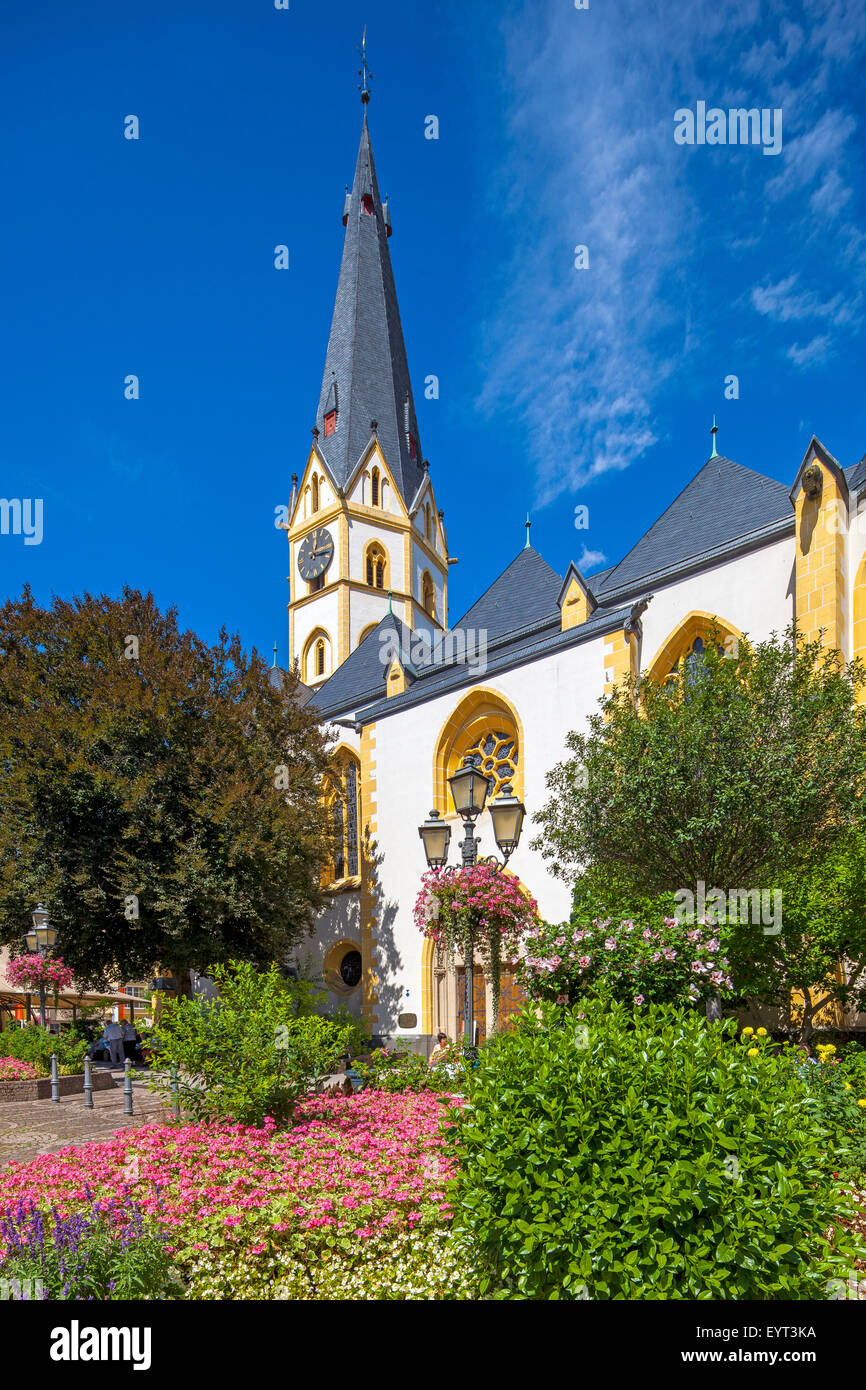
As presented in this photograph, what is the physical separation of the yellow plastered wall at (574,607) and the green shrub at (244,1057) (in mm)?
11920

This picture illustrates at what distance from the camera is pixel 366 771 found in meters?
21.4

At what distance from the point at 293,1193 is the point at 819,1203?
137 inches

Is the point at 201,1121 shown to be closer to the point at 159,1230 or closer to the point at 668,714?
the point at 159,1230

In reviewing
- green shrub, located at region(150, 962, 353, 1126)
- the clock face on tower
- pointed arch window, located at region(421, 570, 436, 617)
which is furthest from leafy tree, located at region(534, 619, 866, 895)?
pointed arch window, located at region(421, 570, 436, 617)

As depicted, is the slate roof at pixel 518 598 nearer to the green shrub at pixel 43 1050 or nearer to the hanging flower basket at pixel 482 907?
the hanging flower basket at pixel 482 907

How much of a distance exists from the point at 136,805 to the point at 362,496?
24.7 metres

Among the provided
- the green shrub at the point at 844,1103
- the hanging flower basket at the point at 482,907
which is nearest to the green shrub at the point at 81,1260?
the green shrub at the point at 844,1103

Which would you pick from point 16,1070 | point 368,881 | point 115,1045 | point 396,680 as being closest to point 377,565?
point 396,680

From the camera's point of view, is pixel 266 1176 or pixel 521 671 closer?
pixel 266 1176

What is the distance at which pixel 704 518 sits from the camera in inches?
746

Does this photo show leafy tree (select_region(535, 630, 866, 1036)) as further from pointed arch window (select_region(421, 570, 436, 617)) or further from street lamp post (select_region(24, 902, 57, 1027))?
pointed arch window (select_region(421, 570, 436, 617))

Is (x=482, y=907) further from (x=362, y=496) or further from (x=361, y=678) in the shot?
(x=362, y=496)
